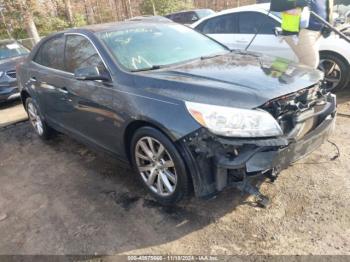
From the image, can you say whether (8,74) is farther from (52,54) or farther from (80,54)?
(80,54)

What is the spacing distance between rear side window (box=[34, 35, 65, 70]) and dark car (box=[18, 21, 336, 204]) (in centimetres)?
4

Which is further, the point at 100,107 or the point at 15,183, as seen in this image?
the point at 15,183

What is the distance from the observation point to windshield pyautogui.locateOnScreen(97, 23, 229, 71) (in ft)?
11.6

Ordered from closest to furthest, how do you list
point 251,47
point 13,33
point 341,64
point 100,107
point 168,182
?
1. point 168,182
2. point 100,107
3. point 341,64
4. point 251,47
5. point 13,33

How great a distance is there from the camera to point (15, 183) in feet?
13.8

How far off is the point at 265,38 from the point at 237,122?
396cm

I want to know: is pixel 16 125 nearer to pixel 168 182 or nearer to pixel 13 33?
pixel 168 182

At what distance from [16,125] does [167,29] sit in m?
3.76

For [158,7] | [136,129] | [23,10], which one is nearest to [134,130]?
[136,129]

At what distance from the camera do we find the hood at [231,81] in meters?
2.73

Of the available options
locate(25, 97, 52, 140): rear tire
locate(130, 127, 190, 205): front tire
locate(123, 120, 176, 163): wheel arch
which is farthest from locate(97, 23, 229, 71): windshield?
locate(25, 97, 52, 140): rear tire

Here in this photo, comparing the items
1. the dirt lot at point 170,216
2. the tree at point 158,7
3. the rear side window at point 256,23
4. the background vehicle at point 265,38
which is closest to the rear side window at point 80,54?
the dirt lot at point 170,216

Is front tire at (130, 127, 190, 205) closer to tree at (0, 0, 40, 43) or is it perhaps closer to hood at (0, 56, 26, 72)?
hood at (0, 56, 26, 72)

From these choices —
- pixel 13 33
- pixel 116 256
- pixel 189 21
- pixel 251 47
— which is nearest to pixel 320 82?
pixel 116 256
